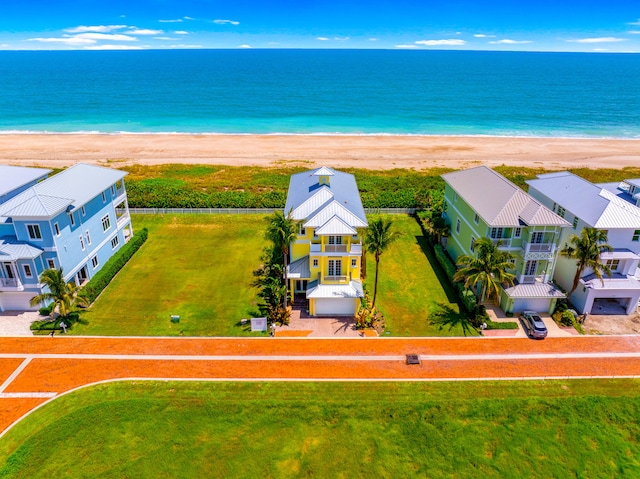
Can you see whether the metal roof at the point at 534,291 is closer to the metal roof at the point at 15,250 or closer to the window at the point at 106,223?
the metal roof at the point at 15,250

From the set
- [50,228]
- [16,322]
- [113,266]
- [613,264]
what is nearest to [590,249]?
[613,264]

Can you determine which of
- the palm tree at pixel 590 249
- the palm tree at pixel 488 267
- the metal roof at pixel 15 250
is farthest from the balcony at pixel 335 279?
the metal roof at pixel 15 250

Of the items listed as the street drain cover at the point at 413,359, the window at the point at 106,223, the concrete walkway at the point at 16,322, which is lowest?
the street drain cover at the point at 413,359

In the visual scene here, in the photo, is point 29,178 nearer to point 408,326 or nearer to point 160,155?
point 408,326

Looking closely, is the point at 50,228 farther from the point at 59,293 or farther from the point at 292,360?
the point at 292,360

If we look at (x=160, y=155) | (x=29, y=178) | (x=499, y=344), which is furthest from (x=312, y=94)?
(x=499, y=344)

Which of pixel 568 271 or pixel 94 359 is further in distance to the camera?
pixel 568 271
